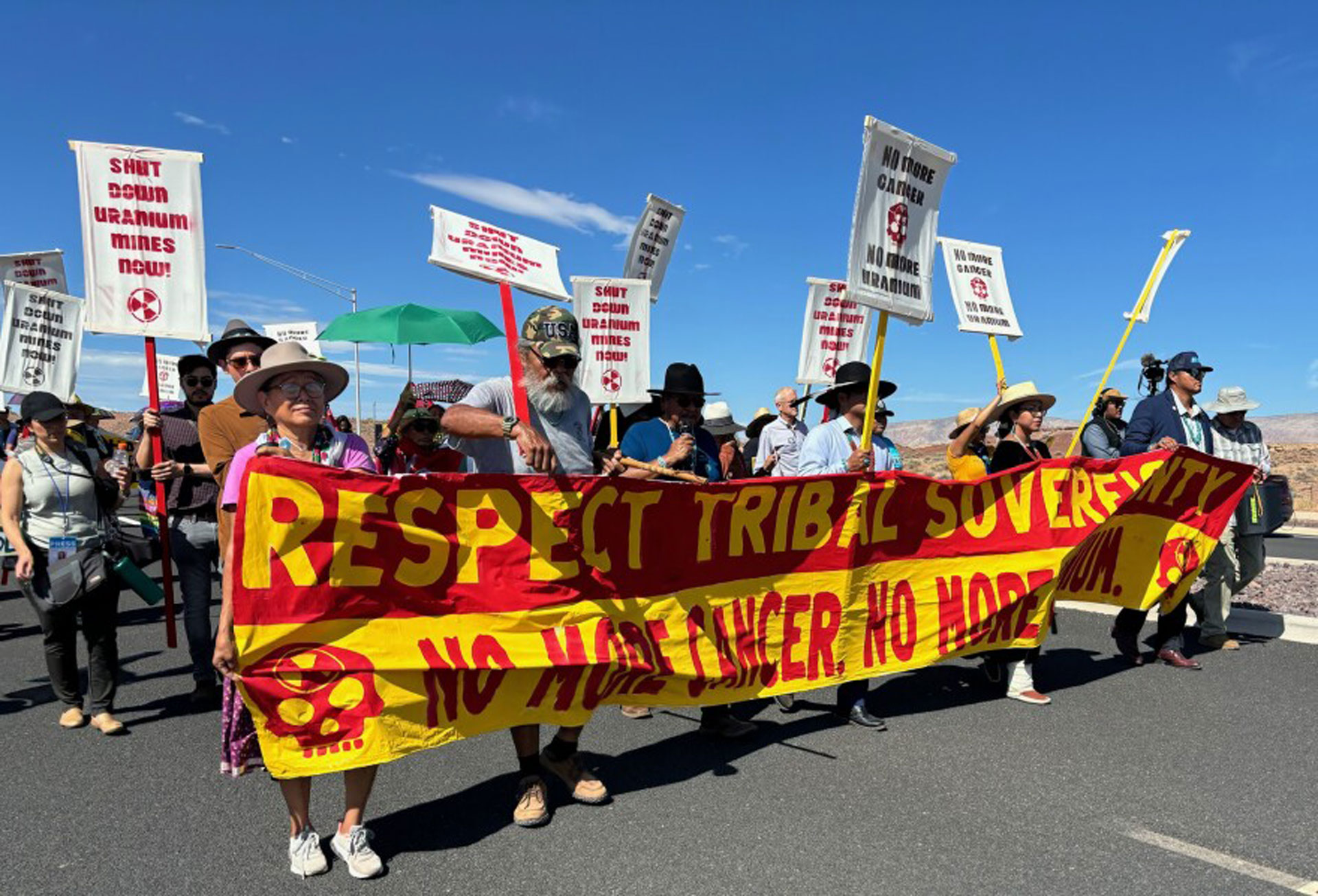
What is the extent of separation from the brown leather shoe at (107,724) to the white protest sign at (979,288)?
6676 mm

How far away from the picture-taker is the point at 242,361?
15.4 ft

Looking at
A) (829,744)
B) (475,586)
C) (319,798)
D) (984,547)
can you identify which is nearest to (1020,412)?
(984,547)

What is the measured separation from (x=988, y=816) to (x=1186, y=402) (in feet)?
A: 14.4

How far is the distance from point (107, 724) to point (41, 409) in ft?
5.84

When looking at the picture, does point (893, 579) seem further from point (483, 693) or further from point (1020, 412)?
point (483, 693)

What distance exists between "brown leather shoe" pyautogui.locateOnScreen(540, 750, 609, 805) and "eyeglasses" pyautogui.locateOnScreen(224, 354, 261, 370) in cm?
264

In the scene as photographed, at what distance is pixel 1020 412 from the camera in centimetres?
601

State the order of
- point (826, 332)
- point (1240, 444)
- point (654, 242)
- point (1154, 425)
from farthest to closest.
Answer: point (826, 332), point (654, 242), point (1240, 444), point (1154, 425)

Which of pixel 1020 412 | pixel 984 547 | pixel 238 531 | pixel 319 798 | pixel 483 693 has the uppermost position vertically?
pixel 1020 412

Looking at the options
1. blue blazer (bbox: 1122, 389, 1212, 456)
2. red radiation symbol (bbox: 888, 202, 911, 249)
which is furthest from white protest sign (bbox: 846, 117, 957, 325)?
blue blazer (bbox: 1122, 389, 1212, 456)

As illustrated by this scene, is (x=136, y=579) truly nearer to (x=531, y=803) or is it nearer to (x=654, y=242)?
(x=531, y=803)

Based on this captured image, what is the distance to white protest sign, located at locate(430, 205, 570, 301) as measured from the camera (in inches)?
179

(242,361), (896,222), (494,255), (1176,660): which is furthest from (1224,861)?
(242,361)

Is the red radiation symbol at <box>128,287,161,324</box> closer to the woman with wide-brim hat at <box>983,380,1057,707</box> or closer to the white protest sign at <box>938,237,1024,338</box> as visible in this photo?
the woman with wide-brim hat at <box>983,380,1057,707</box>
